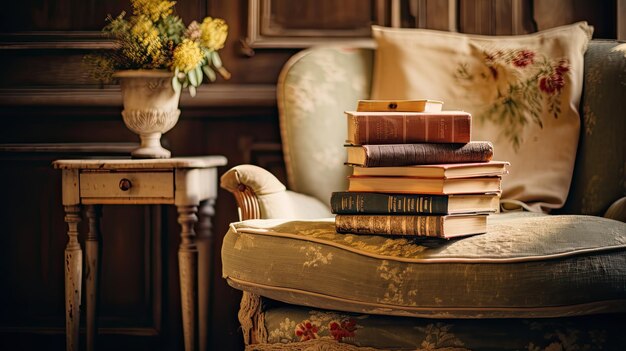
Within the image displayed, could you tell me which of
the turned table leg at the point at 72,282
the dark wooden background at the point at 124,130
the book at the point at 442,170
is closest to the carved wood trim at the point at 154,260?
the dark wooden background at the point at 124,130

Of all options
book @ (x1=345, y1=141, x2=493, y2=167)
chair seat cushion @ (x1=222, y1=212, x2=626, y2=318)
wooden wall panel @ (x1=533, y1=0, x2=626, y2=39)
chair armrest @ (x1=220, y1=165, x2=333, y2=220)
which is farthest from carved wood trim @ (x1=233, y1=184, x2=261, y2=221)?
wooden wall panel @ (x1=533, y1=0, x2=626, y2=39)

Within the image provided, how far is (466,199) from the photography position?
55.4 inches

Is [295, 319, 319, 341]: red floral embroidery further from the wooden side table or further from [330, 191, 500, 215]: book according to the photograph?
the wooden side table

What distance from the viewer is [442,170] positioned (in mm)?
1373

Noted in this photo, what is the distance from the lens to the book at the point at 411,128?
1.44 meters

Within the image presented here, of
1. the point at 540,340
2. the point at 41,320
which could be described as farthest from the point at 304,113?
the point at 41,320

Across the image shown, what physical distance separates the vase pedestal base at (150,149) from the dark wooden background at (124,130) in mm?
284

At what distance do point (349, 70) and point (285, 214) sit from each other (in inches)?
21.6

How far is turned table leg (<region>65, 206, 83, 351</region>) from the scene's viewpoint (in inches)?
78.8

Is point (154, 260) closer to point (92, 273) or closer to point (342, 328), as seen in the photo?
point (92, 273)

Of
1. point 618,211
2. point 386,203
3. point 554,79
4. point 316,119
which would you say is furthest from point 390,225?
point 554,79

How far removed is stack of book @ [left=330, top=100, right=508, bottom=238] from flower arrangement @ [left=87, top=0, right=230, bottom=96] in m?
0.71

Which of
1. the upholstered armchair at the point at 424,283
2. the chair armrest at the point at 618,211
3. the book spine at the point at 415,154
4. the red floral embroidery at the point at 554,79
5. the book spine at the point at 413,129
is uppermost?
the red floral embroidery at the point at 554,79

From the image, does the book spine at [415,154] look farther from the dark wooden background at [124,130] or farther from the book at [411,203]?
the dark wooden background at [124,130]
